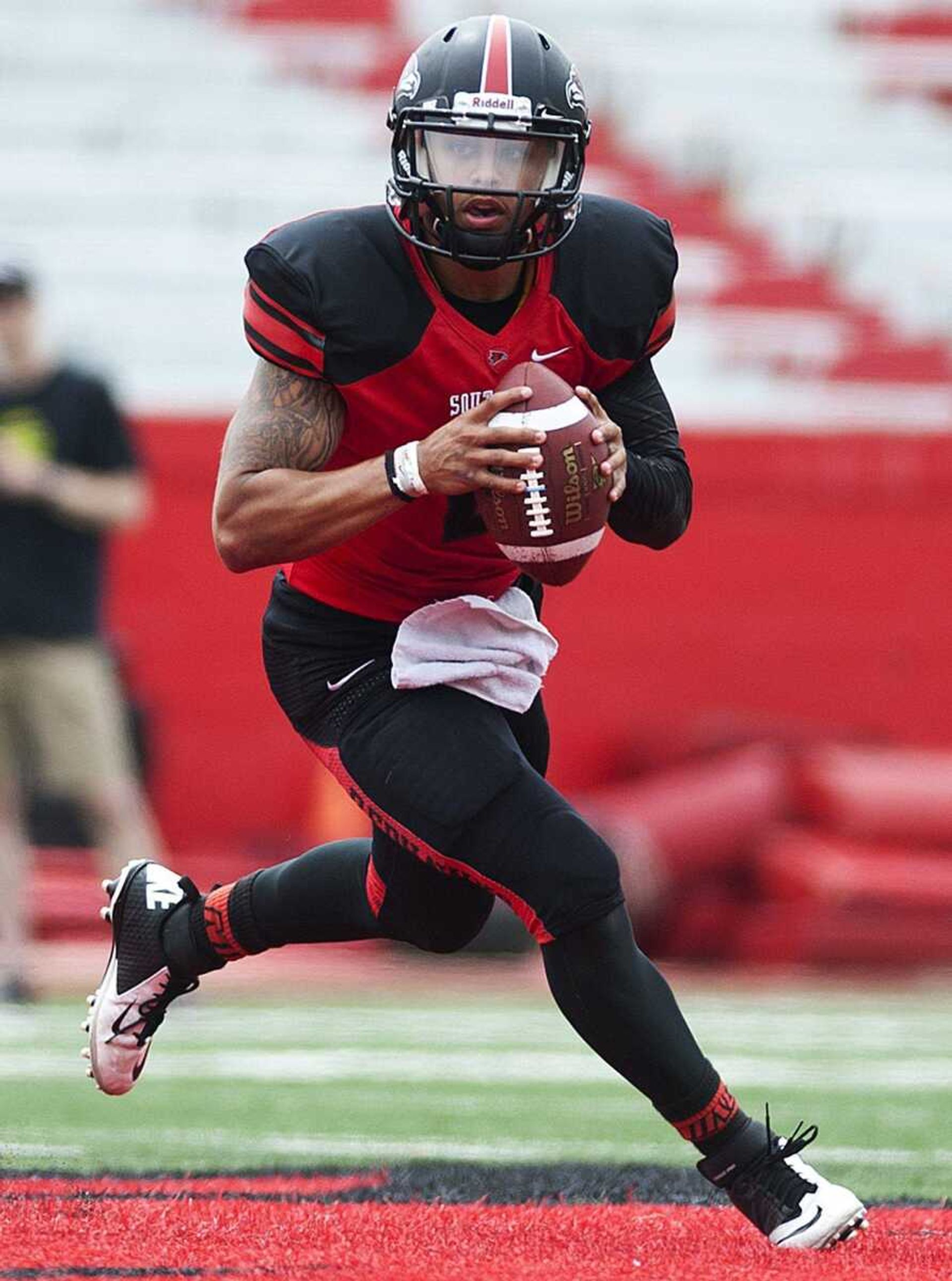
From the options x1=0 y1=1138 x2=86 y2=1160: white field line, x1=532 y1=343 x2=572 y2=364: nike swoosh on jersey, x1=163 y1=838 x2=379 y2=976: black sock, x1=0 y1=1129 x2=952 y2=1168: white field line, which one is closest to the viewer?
x1=532 y1=343 x2=572 y2=364: nike swoosh on jersey

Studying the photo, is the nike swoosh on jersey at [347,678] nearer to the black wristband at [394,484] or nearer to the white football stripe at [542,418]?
the black wristband at [394,484]

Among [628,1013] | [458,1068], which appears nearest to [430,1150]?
[628,1013]

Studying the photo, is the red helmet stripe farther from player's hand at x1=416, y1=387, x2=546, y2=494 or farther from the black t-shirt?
the black t-shirt

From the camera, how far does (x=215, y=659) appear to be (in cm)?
876

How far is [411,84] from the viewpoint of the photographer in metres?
3.13

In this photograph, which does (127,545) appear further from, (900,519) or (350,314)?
(350,314)

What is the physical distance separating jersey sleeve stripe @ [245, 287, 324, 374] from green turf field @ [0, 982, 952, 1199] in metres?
1.28

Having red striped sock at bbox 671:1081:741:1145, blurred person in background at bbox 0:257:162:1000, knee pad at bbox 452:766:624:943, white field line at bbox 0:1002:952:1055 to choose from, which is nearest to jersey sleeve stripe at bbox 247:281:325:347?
knee pad at bbox 452:766:624:943

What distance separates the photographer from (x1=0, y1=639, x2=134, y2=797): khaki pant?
20.5 ft

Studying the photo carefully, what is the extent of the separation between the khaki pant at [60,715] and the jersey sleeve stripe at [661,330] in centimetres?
329

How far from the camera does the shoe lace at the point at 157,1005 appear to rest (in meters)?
3.58

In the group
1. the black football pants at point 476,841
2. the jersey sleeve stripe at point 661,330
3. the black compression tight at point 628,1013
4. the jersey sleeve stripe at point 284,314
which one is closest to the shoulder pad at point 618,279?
the jersey sleeve stripe at point 661,330

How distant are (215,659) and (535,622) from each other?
18.3 ft

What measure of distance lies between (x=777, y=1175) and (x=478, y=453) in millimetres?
991
